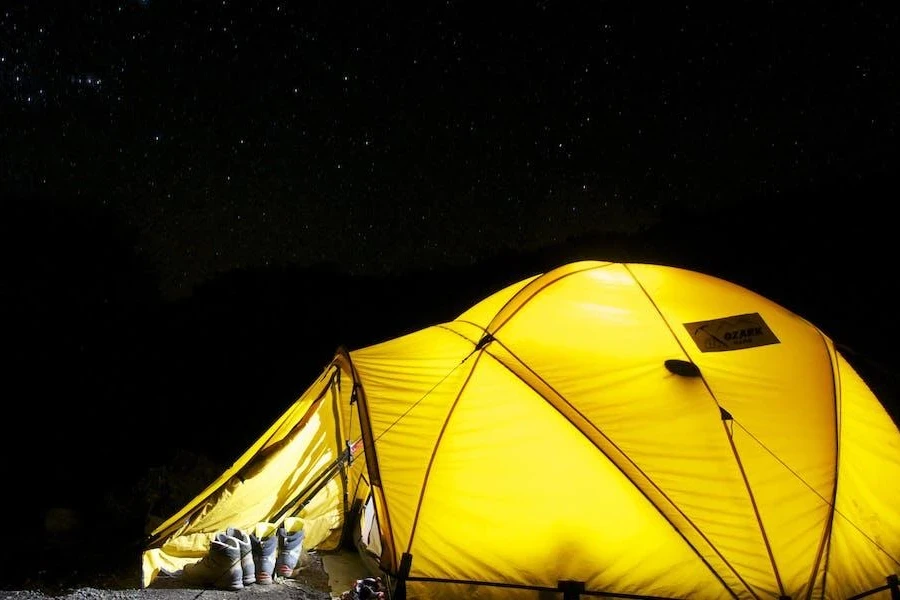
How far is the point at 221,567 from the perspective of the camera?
211 inches

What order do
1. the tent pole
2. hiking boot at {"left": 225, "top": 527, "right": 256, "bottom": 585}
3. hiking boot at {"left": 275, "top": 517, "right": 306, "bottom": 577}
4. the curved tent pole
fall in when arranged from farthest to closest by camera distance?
hiking boot at {"left": 275, "top": 517, "right": 306, "bottom": 577}
hiking boot at {"left": 225, "top": 527, "right": 256, "bottom": 585}
the curved tent pole
the tent pole

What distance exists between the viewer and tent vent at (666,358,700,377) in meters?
4.94

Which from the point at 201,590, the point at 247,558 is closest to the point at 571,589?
the point at 247,558

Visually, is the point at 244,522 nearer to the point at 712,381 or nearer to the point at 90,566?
the point at 90,566

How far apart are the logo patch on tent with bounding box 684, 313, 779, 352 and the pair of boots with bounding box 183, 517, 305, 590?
14.0 feet

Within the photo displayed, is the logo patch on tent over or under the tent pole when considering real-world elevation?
over

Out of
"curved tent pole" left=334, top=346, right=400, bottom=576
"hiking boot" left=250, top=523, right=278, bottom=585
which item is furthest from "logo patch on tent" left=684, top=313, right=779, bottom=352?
"hiking boot" left=250, top=523, right=278, bottom=585

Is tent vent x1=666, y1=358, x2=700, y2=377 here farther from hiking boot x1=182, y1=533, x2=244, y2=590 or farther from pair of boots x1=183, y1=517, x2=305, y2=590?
hiking boot x1=182, y1=533, x2=244, y2=590

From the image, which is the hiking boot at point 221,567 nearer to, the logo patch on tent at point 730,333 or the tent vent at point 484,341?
the tent vent at point 484,341

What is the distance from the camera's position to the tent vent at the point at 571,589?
4.27 metres

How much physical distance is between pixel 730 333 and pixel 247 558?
193 inches

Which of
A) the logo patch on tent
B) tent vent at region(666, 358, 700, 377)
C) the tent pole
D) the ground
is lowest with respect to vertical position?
the ground

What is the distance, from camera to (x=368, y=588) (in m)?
4.93

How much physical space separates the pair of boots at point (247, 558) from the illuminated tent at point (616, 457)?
0.35 metres
